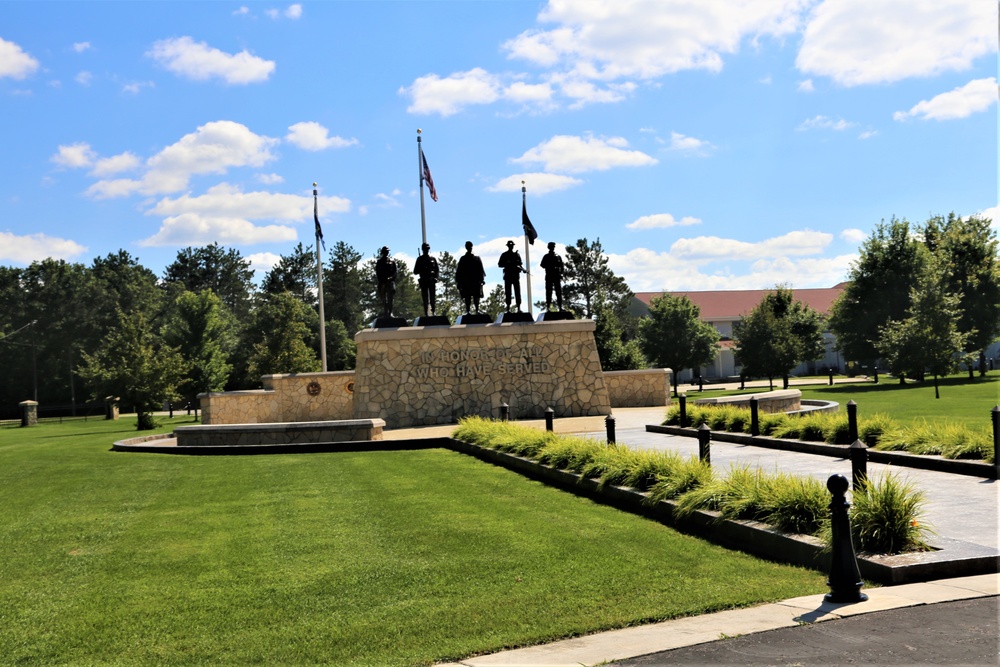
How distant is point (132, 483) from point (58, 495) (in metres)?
1.42

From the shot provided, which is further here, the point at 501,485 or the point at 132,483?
the point at 132,483

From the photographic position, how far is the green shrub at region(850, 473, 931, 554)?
6746 mm

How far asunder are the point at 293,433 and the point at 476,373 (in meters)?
7.91

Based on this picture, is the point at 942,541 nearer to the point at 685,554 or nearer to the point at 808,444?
the point at 685,554

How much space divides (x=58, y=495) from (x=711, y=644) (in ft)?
35.4

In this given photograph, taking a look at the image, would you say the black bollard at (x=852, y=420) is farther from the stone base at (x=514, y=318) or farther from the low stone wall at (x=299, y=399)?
the low stone wall at (x=299, y=399)

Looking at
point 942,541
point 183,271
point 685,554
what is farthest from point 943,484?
point 183,271

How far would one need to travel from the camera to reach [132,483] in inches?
544

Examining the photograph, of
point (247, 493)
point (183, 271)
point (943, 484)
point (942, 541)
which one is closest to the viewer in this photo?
point (942, 541)

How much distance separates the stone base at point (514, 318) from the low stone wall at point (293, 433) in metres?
8.36

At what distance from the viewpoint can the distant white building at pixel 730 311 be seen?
3211 inches

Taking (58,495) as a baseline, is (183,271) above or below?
above

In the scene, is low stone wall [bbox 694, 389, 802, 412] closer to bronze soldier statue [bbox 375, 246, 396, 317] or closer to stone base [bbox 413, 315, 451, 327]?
stone base [bbox 413, 315, 451, 327]

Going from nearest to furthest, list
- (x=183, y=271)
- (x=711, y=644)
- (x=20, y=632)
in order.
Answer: (x=711, y=644), (x=20, y=632), (x=183, y=271)
